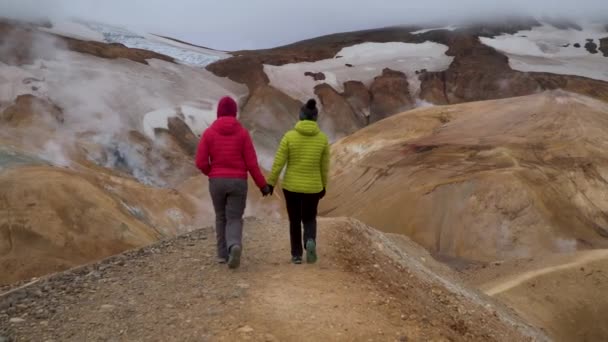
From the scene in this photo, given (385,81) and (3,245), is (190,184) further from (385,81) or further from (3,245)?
(385,81)

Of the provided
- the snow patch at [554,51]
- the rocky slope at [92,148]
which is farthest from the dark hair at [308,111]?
the snow patch at [554,51]

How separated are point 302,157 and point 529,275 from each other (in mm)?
8380

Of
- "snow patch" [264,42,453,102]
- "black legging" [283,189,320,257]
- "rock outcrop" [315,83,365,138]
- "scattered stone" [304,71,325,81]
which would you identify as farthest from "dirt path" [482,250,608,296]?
"scattered stone" [304,71,325,81]

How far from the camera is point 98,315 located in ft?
18.3

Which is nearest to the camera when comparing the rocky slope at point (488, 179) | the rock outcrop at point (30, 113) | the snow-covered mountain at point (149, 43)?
the rocky slope at point (488, 179)

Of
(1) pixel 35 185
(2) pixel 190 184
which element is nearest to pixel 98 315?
(1) pixel 35 185

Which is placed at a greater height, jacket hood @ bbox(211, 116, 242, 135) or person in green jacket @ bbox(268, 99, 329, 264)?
jacket hood @ bbox(211, 116, 242, 135)

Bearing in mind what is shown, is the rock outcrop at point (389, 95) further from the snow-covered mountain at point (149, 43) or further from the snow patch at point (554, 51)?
the snow-covered mountain at point (149, 43)

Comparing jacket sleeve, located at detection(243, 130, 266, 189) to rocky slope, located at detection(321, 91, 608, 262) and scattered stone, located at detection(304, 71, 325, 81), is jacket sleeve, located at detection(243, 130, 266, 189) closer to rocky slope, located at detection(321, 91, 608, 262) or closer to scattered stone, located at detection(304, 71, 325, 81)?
rocky slope, located at detection(321, 91, 608, 262)

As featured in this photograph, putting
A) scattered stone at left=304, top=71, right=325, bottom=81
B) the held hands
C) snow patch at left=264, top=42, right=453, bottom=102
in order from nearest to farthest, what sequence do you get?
1. the held hands
2. snow patch at left=264, top=42, right=453, bottom=102
3. scattered stone at left=304, top=71, right=325, bottom=81

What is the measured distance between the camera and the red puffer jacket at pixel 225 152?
6.52 metres

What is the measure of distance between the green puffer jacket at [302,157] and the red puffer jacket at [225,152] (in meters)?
0.32

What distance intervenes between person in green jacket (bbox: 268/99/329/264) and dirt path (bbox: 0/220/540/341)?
0.63 meters

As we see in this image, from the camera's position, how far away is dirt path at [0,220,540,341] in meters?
5.29
